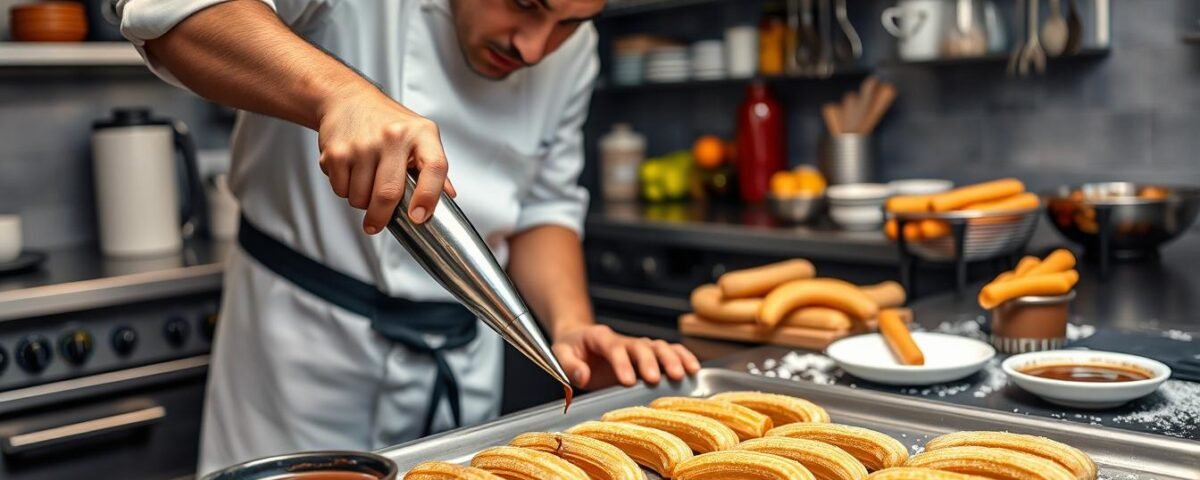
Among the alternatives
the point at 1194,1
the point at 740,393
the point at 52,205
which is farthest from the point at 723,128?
the point at 740,393

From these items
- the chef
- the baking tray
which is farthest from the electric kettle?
the baking tray

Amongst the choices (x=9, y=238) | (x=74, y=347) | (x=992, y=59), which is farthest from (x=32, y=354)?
(x=992, y=59)

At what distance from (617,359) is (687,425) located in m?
0.25

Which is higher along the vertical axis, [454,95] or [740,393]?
[454,95]

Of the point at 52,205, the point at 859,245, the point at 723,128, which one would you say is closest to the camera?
the point at 859,245

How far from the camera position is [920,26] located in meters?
2.63

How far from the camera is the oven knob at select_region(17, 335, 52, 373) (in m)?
1.99

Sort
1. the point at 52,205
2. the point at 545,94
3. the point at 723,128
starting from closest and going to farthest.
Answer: the point at 545,94 < the point at 52,205 < the point at 723,128

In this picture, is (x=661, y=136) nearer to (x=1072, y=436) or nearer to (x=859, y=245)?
(x=859, y=245)

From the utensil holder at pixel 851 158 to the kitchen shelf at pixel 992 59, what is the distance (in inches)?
Result: 8.1

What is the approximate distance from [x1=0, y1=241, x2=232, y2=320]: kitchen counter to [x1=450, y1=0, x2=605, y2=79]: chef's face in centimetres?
109

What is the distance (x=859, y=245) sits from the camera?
2.30 metres

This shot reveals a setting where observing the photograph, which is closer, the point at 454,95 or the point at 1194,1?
the point at 454,95

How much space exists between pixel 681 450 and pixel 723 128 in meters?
2.48
